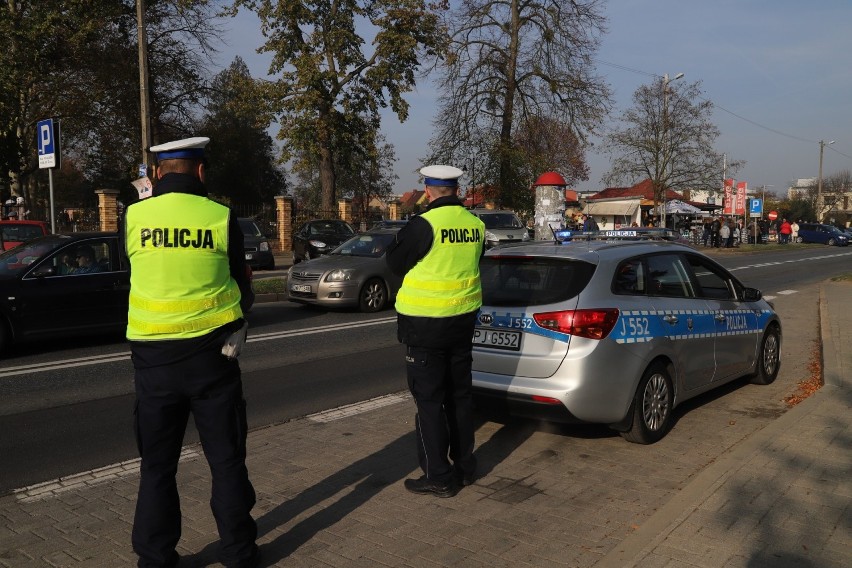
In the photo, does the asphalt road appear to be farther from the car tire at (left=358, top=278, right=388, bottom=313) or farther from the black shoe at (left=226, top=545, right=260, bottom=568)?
the black shoe at (left=226, top=545, right=260, bottom=568)

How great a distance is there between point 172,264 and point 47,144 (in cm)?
1266

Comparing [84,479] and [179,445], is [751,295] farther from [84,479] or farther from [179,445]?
[84,479]

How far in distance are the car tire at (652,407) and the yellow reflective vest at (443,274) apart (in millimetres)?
1765

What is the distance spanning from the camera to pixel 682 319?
19.8 ft

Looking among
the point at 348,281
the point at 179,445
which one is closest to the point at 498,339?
the point at 179,445

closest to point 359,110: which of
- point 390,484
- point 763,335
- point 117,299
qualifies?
point 117,299

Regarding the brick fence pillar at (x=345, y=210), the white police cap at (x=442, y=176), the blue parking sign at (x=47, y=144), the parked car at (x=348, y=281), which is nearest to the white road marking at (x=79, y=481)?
the white police cap at (x=442, y=176)

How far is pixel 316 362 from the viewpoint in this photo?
30.1 feet

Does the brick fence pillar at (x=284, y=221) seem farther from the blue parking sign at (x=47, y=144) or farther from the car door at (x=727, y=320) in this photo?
the car door at (x=727, y=320)

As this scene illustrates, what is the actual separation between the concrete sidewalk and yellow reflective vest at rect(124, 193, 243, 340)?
1245 mm

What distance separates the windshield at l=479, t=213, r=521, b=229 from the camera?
23.8 metres

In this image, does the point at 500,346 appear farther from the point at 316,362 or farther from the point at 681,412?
the point at 316,362

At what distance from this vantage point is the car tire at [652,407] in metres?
5.54

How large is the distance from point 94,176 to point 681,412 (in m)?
56.7
